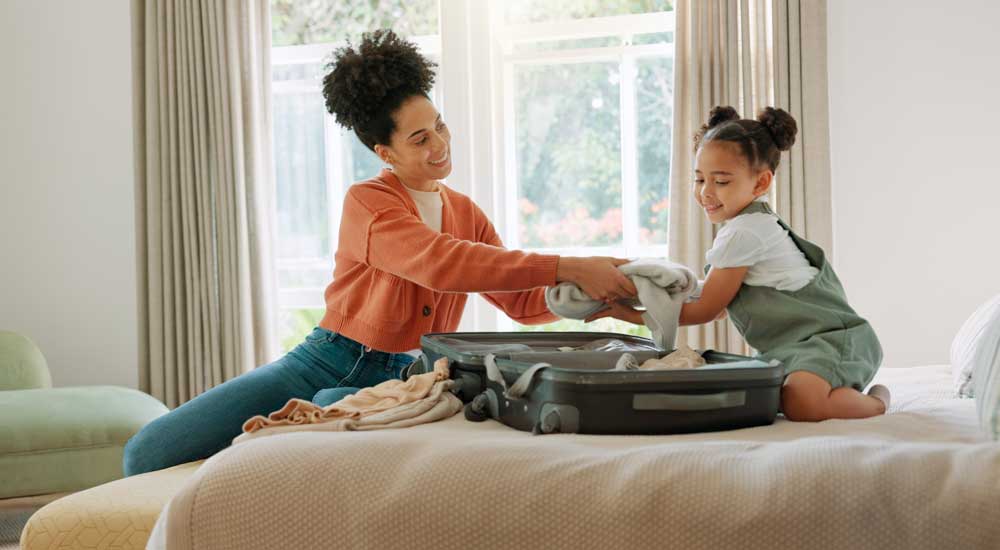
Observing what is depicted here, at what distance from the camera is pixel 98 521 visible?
4.66ft

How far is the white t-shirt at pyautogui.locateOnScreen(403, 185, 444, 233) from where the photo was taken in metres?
2.08

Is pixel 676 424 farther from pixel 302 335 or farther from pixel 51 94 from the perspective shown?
pixel 51 94

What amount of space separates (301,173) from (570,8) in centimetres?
144

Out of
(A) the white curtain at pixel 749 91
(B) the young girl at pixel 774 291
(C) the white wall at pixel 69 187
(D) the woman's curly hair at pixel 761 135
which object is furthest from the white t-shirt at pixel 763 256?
(C) the white wall at pixel 69 187

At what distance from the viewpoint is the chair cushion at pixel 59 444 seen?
288 centimetres

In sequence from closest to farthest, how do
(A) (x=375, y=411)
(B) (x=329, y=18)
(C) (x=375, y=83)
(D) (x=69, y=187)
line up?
(A) (x=375, y=411) < (C) (x=375, y=83) < (B) (x=329, y=18) < (D) (x=69, y=187)

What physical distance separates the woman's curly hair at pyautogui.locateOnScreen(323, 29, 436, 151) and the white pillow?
1.20 meters

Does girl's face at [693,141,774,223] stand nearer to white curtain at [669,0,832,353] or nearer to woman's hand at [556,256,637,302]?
woman's hand at [556,256,637,302]

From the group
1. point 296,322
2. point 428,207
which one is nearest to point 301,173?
point 296,322

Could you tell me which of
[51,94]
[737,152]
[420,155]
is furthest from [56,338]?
[737,152]

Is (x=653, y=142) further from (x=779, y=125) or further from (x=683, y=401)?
(x=683, y=401)

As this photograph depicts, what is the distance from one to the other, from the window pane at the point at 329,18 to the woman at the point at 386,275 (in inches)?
92.7

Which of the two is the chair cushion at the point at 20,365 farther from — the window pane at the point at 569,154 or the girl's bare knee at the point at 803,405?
the girl's bare knee at the point at 803,405

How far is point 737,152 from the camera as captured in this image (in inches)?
70.2
